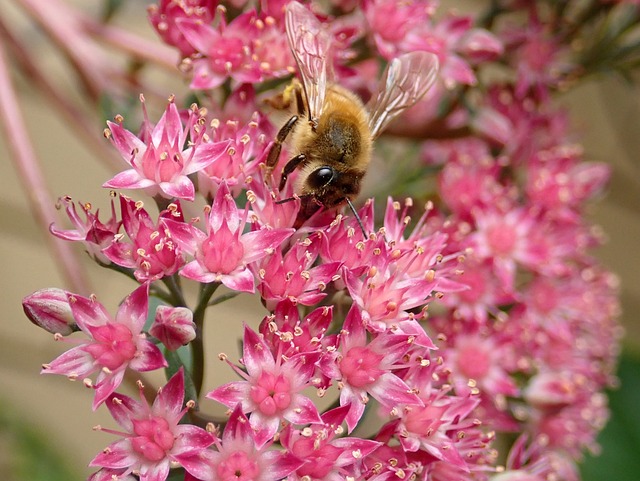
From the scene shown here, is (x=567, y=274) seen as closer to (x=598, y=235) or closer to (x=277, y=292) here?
(x=598, y=235)

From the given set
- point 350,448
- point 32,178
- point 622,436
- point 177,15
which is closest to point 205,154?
point 177,15

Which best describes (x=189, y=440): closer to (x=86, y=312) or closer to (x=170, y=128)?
(x=86, y=312)

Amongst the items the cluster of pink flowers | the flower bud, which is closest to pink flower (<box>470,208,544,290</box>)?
the cluster of pink flowers

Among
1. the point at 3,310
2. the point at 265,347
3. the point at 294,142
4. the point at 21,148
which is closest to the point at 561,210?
the point at 294,142

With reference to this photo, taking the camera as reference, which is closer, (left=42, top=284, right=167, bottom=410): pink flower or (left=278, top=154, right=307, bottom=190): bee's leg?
(left=42, top=284, right=167, bottom=410): pink flower

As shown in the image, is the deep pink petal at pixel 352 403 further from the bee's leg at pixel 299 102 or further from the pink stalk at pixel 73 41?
the pink stalk at pixel 73 41

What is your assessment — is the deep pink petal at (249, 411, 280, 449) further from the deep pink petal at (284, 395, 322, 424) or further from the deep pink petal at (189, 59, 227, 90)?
the deep pink petal at (189, 59, 227, 90)

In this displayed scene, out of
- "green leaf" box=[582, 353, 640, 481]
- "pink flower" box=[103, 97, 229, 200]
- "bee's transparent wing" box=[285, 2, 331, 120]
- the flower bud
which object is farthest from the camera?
"green leaf" box=[582, 353, 640, 481]
